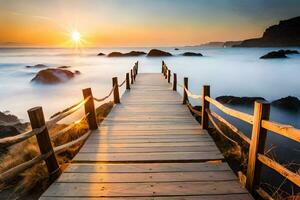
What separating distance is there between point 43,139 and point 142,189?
5.72 feet

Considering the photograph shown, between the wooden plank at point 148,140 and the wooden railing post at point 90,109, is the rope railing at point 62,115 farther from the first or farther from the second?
the wooden plank at point 148,140

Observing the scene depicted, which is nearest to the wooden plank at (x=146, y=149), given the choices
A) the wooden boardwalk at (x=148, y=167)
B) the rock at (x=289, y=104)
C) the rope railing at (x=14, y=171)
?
the wooden boardwalk at (x=148, y=167)

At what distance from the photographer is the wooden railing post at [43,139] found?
11.2ft

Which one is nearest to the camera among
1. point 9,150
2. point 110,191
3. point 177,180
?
point 110,191

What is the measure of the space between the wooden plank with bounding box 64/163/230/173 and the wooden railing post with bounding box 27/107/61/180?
21 cm

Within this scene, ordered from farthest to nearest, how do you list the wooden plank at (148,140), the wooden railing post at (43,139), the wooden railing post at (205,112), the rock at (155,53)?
the rock at (155,53)
the wooden railing post at (205,112)
the wooden plank at (148,140)
the wooden railing post at (43,139)

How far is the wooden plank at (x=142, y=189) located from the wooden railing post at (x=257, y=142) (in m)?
0.19

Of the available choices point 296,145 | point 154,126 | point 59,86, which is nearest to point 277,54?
point 59,86

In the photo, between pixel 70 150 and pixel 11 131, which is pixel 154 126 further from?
pixel 11 131

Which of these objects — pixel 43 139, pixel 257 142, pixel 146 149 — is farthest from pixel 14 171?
pixel 257 142

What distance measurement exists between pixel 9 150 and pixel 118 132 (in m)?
3.56

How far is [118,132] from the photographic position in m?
5.88

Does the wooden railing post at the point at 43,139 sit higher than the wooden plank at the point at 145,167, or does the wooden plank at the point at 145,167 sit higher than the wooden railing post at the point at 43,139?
the wooden railing post at the point at 43,139

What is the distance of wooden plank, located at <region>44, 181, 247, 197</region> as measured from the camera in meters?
3.21
